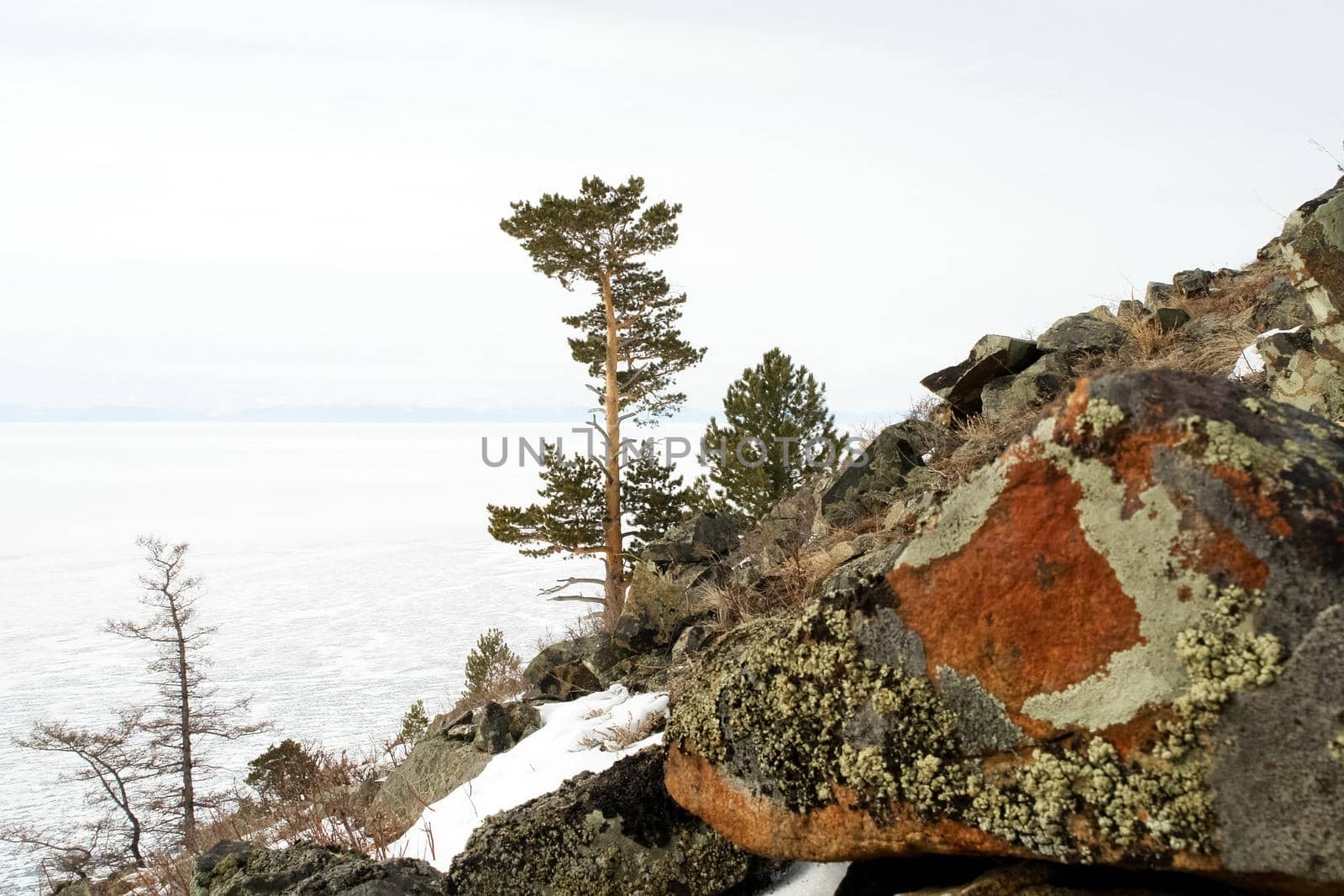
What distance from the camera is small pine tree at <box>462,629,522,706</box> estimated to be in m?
14.9

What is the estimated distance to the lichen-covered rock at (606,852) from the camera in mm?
3428

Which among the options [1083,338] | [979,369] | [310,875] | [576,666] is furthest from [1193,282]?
[310,875]

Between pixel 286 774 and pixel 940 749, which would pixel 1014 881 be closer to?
pixel 940 749

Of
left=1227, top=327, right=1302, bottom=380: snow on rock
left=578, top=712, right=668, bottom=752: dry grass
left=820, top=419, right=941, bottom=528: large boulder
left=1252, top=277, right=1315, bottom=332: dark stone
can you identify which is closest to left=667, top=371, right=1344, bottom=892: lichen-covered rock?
left=578, top=712, right=668, bottom=752: dry grass

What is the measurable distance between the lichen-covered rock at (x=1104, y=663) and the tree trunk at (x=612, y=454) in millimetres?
18760

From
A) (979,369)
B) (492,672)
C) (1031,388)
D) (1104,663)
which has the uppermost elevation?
(979,369)

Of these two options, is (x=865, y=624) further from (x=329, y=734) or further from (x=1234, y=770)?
(x=329, y=734)

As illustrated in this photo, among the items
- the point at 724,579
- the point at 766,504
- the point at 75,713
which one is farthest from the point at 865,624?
the point at 75,713

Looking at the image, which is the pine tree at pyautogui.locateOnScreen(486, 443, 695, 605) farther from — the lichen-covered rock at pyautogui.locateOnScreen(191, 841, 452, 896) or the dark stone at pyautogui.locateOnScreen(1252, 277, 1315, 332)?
the lichen-covered rock at pyautogui.locateOnScreen(191, 841, 452, 896)

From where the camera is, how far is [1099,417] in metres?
2.41

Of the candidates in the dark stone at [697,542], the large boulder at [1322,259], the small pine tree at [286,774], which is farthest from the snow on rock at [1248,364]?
the small pine tree at [286,774]

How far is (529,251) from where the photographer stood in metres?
20.6

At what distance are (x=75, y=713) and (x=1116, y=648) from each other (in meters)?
70.8

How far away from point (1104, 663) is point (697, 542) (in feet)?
44.3
